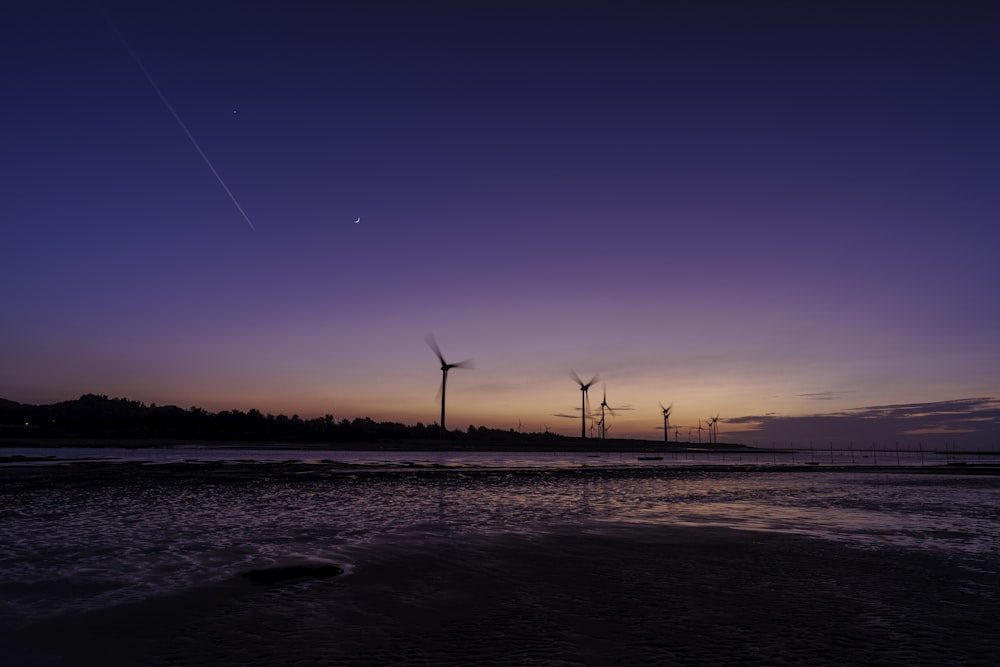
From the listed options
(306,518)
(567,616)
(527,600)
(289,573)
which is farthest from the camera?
(306,518)

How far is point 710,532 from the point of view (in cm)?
2375

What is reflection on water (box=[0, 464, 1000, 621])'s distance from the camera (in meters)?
15.8

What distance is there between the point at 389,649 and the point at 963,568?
16.2 meters

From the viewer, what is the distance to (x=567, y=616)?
39.5 feet

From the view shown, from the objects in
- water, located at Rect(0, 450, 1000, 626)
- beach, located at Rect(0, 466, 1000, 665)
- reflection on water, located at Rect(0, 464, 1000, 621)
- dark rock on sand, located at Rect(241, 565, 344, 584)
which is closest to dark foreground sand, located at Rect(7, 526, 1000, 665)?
beach, located at Rect(0, 466, 1000, 665)

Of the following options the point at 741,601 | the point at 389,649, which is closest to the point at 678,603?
the point at 741,601

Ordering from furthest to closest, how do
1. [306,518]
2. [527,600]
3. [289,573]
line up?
[306,518], [289,573], [527,600]

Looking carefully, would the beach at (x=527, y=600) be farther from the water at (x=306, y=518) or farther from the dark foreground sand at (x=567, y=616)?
the water at (x=306, y=518)

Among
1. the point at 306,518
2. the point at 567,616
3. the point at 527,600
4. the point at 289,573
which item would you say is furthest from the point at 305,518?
the point at 567,616

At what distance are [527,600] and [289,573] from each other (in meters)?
6.20

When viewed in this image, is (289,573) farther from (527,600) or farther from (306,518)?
(306,518)

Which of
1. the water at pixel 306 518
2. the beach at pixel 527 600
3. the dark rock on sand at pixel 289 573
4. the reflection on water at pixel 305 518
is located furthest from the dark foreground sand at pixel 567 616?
the reflection on water at pixel 305 518

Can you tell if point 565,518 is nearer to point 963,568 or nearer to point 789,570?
point 789,570

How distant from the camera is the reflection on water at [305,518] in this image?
15844 millimetres
